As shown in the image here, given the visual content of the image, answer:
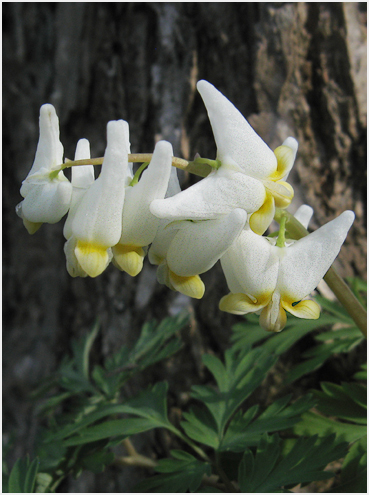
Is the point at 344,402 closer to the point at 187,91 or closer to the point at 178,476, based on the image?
the point at 178,476

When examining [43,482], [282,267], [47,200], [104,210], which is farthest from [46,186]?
[43,482]

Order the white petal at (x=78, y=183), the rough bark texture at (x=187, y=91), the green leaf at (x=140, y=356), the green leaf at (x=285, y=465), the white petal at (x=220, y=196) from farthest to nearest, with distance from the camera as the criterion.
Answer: the rough bark texture at (x=187, y=91), the green leaf at (x=140, y=356), the green leaf at (x=285, y=465), the white petal at (x=78, y=183), the white petal at (x=220, y=196)

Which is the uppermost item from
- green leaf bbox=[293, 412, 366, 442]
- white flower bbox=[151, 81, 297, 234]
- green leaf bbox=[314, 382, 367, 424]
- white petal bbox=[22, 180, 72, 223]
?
white flower bbox=[151, 81, 297, 234]

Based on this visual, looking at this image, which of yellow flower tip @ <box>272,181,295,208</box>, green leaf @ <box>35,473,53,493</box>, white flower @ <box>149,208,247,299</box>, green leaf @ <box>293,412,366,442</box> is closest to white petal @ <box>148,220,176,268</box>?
white flower @ <box>149,208,247,299</box>

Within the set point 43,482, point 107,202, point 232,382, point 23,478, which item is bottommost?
point 43,482

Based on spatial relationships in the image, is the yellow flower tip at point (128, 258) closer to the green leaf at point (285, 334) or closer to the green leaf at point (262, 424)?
the green leaf at point (262, 424)

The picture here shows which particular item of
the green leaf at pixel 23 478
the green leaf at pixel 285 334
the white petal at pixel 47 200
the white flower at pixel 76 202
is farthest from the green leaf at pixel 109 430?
the white petal at pixel 47 200

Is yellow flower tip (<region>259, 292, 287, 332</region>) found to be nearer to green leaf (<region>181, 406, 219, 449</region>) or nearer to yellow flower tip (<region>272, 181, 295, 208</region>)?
yellow flower tip (<region>272, 181, 295, 208</region>)
